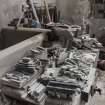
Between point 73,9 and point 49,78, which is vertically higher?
point 73,9

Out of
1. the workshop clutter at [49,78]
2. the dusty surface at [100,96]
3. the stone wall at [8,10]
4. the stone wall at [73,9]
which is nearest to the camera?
the workshop clutter at [49,78]

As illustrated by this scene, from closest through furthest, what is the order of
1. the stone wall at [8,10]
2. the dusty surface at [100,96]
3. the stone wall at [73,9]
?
the dusty surface at [100,96]
the stone wall at [8,10]
the stone wall at [73,9]

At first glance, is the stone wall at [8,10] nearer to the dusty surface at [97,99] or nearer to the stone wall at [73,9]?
the stone wall at [73,9]

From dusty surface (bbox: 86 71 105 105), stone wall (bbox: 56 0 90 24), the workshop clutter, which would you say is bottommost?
dusty surface (bbox: 86 71 105 105)

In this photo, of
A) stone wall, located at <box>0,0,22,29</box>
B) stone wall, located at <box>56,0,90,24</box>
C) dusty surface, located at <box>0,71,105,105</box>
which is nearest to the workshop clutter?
dusty surface, located at <box>0,71,105,105</box>

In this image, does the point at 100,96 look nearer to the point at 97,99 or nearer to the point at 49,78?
the point at 97,99

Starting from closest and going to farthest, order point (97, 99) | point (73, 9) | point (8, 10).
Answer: point (97, 99) → point (8, 10) → point (73, 9)

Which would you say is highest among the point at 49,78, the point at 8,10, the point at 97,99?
the point at 8,10

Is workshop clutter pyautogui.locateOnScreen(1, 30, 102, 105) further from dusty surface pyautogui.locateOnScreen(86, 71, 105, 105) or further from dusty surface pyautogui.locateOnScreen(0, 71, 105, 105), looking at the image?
dusty surface pyautogui.locateOnScreen(86, 71, 105, 105)

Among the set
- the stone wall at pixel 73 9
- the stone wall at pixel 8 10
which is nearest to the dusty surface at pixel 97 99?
the stone wall at pixel 8 10

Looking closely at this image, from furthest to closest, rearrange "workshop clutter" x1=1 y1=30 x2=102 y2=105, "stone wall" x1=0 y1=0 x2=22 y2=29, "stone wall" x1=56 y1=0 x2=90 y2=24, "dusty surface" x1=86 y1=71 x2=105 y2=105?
"stone wall" x1=56 y1=0 x2=90 y2=24, "stone wall" x1=0 y1=0 x2=22 y2=29, "dusty surface" x1=86 y1=71 x2=105 y2=105, "workshop clutter" x1=1 y1=30 x2=102 y2=105

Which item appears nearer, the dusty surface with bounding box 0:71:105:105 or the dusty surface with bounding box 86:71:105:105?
the dusty surface with bounding box 0:71:105:105

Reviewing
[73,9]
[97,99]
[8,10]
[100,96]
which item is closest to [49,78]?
[97,99]

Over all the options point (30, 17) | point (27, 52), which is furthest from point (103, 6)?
point (27, 52)
